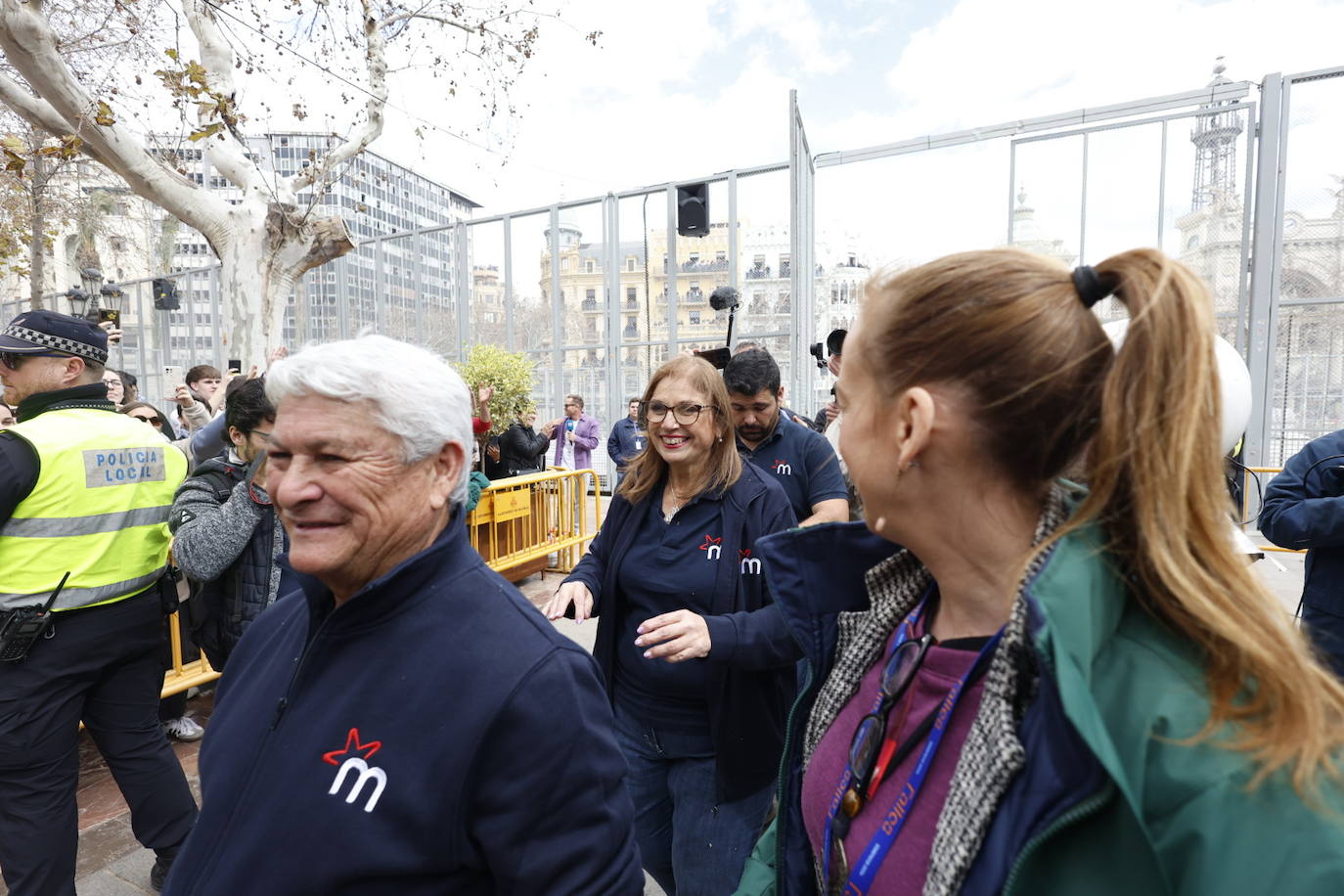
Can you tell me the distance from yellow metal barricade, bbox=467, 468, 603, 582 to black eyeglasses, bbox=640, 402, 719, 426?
385 cm

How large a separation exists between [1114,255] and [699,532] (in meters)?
1.69

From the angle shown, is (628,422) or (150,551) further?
(628,422)

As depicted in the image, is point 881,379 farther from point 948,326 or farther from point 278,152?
point 278,152

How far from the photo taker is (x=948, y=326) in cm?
98

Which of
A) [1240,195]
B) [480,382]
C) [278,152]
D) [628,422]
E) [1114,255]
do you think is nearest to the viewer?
[1114,255]

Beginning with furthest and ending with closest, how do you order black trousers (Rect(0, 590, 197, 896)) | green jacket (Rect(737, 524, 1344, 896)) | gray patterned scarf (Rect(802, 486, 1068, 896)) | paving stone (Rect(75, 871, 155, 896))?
paving stone (Rect(75, 871, 155, 896)) < black trousers (Rect(0, 590, 197, 896)) < gray patterned scarf (Rect(802, 486, 1068, 896)) < green jacket (Rect(737, 524, 1344, 896))

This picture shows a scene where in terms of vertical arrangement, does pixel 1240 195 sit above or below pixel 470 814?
above

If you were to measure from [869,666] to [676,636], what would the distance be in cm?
66

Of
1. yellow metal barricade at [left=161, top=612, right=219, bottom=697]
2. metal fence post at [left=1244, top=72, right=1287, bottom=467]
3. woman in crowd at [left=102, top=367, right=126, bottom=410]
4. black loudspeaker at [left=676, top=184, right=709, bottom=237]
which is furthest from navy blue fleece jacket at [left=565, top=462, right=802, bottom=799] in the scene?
metal fence post at [left=1244, top=72, right=1287, bottom=467]

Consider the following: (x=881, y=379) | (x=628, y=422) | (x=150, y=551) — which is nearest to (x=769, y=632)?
(x=881, y=379)

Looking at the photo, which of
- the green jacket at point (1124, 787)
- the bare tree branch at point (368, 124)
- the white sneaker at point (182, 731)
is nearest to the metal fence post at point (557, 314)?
the bare tree branch at point (368, 124)

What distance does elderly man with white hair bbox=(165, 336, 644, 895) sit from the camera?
121 cm

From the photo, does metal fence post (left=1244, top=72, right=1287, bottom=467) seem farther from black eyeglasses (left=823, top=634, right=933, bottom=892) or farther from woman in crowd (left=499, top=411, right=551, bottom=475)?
black eyeglasses (left=823, top=634, right=933, bottom=892)

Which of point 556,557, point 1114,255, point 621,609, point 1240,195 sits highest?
point 1240,195
